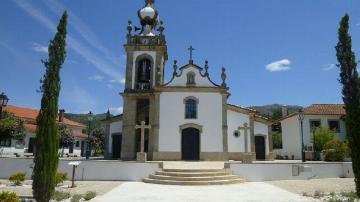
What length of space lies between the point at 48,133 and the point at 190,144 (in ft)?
53.3

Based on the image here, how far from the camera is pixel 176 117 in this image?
82.9 ft

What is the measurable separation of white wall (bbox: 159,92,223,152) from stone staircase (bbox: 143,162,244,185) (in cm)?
629

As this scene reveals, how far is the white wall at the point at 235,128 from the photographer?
25950 mm

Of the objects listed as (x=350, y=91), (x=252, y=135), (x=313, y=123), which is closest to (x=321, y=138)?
(x=313, y=123)

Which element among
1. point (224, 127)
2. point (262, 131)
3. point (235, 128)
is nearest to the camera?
point (224, 127)

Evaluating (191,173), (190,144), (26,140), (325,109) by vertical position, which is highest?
(325,109)

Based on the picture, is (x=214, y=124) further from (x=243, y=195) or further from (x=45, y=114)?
(x=45, y=114)

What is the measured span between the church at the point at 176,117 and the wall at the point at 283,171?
15.1 feet

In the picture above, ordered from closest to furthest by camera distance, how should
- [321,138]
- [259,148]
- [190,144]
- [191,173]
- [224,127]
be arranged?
[191,173] < [224,127] < [190,144] < [259,148] < [321,138]

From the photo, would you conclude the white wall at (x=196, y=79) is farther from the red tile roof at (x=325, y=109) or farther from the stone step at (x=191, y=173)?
the red tile roof at (x=325, y=109)

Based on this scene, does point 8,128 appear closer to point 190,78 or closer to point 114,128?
point 114,128

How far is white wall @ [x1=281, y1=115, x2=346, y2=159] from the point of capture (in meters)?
37.4

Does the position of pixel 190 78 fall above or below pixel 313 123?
above

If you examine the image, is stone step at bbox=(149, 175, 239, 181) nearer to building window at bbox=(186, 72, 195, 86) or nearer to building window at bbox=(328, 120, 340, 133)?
building window at bbox=(186, 72, 195, 86)
